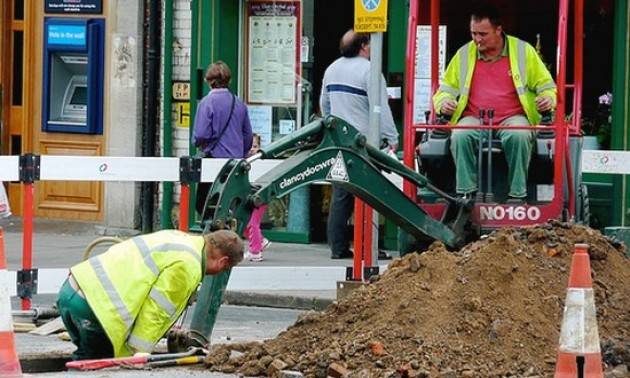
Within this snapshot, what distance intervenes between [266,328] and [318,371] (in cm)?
281

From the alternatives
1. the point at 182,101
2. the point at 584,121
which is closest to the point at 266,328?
the point at 584,121

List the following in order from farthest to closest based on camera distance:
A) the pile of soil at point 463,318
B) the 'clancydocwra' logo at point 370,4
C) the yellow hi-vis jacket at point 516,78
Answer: the 'clancydocwra' logo at point 370,4 < the yellow hi-vis jacket at point 516,78 < the pile of soil at point 463,318

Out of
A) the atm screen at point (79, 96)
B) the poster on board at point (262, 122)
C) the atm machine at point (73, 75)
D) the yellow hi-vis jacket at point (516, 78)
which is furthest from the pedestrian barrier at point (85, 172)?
the atm screen at point (79, 96)

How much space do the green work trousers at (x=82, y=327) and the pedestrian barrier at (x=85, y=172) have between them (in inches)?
113

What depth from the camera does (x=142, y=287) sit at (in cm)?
909

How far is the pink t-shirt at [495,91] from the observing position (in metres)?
11.2

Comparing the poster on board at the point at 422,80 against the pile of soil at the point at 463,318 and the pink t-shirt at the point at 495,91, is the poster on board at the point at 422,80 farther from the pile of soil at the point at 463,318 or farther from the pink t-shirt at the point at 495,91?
the pile of soil at the point at 463,318

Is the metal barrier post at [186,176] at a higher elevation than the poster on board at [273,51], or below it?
below

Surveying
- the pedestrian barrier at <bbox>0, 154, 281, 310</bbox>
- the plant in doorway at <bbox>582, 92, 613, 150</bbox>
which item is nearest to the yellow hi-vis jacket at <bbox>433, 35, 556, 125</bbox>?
the pedestrian barrier at <bbox>0, 154, 281, 310</bbox>

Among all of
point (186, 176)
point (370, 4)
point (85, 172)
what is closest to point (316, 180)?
point (186, 176)

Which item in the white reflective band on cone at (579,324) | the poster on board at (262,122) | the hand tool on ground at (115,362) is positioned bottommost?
the hand tool on ground at (115,362)

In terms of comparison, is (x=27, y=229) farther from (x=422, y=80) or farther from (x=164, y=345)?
(x=422, y=80)

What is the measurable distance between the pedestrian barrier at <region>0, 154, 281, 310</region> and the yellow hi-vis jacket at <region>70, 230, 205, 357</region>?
10.1ft

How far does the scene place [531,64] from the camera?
1123cm
